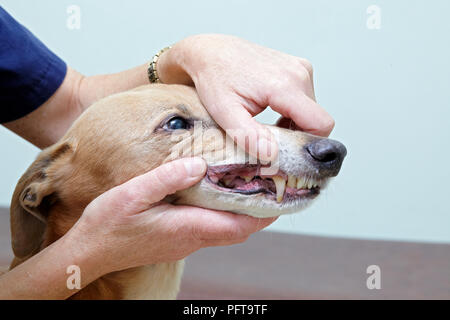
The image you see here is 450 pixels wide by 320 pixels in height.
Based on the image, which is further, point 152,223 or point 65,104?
point 65,104

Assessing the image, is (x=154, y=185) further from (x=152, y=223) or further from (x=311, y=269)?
(x=311, y=269)

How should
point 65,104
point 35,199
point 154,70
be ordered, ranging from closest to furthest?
point 35,199
point 154,70
point 65,104

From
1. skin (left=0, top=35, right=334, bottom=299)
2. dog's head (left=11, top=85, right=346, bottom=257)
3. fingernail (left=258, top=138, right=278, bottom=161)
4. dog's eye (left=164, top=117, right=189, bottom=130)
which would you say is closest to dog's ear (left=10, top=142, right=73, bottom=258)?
dog's head (left=11, top=85, right=346, bottom=257)

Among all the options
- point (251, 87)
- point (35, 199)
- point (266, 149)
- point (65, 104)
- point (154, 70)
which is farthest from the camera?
point (65, 104)

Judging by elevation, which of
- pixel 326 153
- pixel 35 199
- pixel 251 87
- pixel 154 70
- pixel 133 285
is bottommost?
pixel 133 285

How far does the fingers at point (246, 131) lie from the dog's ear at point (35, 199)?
0.46 m

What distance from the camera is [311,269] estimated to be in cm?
216

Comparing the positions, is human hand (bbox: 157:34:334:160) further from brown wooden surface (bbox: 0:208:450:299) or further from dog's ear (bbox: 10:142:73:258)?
brown wooden surface (bbox: 0:208:450:299)

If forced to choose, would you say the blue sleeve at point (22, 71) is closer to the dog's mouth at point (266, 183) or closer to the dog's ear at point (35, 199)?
the dog's ear at point (35, 199)

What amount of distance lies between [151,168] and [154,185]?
0.13 metres

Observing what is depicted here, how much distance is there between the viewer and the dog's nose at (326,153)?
1.11 meters

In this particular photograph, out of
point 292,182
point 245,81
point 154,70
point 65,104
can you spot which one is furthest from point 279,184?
point 65,104

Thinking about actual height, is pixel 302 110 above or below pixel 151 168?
above
